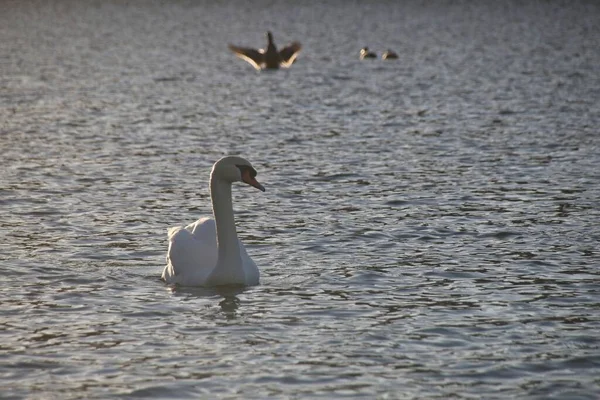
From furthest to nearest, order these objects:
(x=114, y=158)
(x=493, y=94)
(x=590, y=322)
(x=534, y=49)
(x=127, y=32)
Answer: (x=127, y=32) → (x=534, y=49) → (x=493, y=94) → (x=114, y=158) → (x=590, y=322)

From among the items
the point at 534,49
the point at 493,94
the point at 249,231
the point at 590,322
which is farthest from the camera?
the point at 534,49

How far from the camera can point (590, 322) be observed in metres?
12.3

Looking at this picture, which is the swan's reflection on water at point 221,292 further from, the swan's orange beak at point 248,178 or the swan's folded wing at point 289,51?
the swan's folded wing at point 289,51

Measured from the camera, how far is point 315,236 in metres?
16.6

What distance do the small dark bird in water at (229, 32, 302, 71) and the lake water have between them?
1149 mm

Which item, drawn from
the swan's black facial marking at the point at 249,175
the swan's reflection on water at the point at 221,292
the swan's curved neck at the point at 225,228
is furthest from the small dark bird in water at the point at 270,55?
the swan's reflection on water at the point at 221,292

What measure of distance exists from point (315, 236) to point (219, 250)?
9.34 ft

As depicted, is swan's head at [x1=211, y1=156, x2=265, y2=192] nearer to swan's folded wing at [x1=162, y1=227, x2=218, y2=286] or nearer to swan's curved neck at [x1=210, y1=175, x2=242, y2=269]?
swan's curved neck at [x1=210, y1=175, x2=242, y2=269]

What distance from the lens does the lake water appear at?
10.8 metres

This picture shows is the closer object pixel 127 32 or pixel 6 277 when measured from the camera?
pixel 6 277

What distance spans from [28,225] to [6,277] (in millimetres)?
2980

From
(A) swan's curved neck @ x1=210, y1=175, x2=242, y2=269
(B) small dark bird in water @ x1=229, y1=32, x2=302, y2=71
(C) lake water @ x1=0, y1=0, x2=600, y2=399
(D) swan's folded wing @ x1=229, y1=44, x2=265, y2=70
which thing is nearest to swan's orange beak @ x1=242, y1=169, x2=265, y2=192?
(A) swan's curved neck @ x1=210, y1=175, x2=242, y2=269

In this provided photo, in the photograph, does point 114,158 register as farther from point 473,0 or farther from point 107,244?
point 473,0

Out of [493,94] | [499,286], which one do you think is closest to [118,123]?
[493,94]
